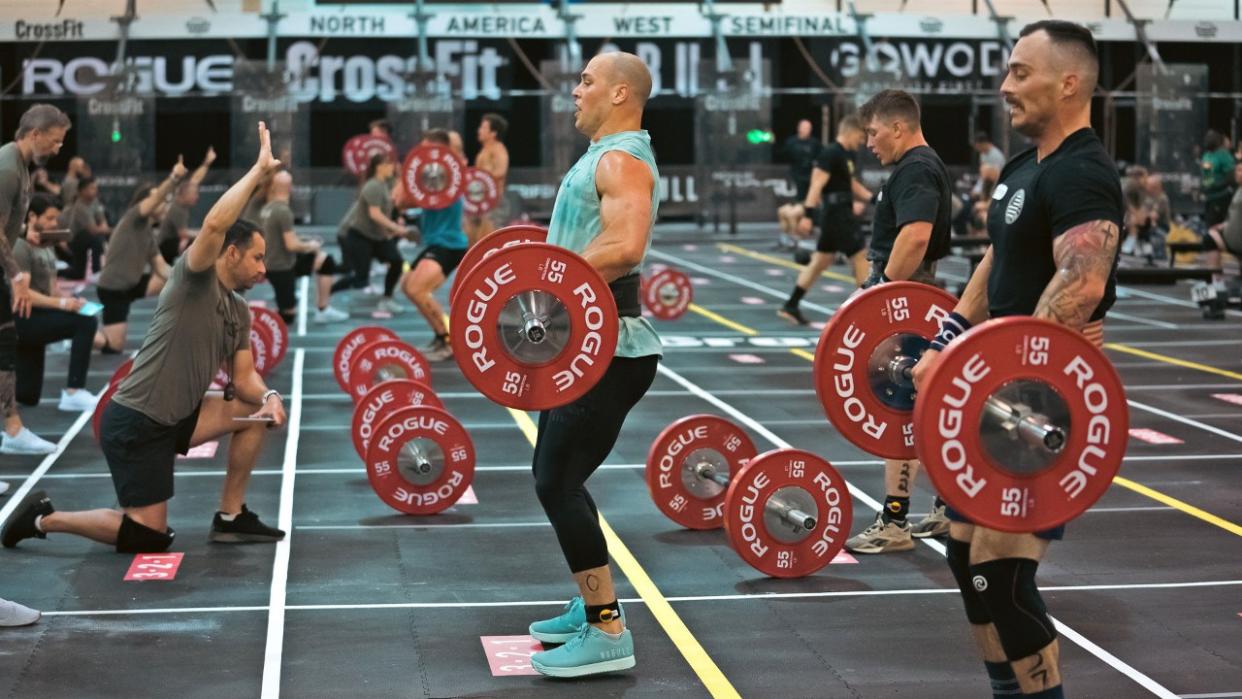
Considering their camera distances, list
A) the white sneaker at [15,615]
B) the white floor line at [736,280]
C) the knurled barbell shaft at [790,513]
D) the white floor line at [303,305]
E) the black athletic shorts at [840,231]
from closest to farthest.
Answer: the white sneaker at [15,615] → the knurled barbell shaft at [790,513] → the black athletic shorts at [840,231] → the white floor line at [303,305] → the white floor line at [736,280]

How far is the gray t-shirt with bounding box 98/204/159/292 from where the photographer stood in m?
12.2

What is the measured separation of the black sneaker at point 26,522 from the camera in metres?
6.56

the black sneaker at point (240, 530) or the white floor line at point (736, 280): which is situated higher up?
the white floor line at point (736, 280)

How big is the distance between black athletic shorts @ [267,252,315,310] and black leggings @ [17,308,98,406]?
4.12 meters

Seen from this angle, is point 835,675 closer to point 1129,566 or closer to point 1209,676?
point 1209,676

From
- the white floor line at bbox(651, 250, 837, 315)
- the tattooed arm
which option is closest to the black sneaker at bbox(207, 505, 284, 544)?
the tattooed arm

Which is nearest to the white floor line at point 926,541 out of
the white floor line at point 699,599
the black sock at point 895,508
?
the black sock at point 895,508

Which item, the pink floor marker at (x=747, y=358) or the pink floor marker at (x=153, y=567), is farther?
the pink floor marker at (x=747, y=358)

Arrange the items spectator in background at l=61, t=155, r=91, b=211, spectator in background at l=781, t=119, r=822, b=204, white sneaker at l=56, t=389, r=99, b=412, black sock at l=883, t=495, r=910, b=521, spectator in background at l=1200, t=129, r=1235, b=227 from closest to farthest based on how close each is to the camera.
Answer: black sock at l=883, t=495, r=910, b=521
white sneaker at l=56, t=389, r=99, b=412
spectator in background at l=1200, t=129, r=1235, b=227
spectator in background at l=61, t=155, r=91, b=211
spectator in background at l=781, t=119, r=822, b=204

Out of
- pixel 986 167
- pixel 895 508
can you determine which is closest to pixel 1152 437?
pixel 895 508

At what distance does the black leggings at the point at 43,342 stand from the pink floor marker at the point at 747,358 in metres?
4.79

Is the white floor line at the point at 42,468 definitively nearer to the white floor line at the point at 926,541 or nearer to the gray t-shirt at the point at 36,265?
the gray t-shirt at the point at 36,265

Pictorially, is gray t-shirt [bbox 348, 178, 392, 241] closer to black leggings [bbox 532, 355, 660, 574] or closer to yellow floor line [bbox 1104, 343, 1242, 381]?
yellow floor line [bbox 1104, 343, 1242, 381]

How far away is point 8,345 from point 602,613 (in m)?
4.58
